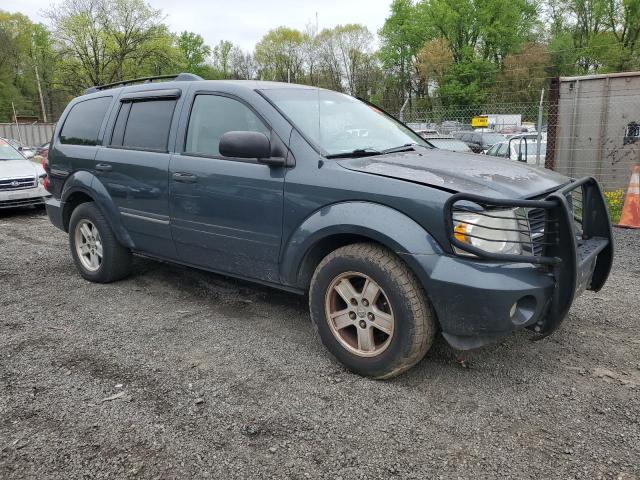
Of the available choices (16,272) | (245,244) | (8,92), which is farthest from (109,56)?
(245,244)

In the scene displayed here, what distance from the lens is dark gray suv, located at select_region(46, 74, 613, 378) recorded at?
2785mm

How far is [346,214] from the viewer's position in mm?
3125

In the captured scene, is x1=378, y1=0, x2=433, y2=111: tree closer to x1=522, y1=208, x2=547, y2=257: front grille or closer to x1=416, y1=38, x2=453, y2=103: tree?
x1=416, y1=38, x2=453, y2=103: tree

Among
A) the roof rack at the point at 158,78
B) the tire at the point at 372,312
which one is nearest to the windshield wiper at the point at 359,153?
the tire at the point at 372,312

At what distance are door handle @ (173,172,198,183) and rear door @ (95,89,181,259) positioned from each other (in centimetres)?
13

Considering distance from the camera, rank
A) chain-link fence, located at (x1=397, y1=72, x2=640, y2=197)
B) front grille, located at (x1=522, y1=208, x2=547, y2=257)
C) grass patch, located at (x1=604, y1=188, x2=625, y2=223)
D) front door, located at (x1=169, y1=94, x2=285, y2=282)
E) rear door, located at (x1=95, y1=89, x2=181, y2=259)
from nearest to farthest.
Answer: front grille, located at (x1=522, y1=208, x2=547, y2=257) < front door, located at (x1=169, y1=94, x2=285, y2=282) < rear door, located at (x1=95, y1=89, x2=181, y2=259) < grass patch, located at (x1=604, y1=188, x2=625, y2=223) < chain-link fence, located at (x1=397, y1=72, x2=640, y2=197)

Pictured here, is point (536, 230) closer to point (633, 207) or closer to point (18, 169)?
point (633, 207)

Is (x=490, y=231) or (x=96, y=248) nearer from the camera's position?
(x=490, y=231)

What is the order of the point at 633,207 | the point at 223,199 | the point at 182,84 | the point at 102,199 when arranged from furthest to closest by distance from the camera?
the point at 633,207, the point at 102,199, the point at 182,84, the point at 223,199

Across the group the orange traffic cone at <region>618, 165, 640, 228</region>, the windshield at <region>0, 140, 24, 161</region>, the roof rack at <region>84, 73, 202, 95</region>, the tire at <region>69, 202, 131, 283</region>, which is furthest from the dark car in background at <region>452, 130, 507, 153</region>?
the tire at <region>69, 202, 131, 283</region>

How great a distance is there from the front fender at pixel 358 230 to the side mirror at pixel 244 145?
0.54m

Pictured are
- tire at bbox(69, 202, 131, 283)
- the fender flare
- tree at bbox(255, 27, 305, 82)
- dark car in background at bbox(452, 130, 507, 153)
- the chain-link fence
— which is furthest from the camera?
tree at bbox(255, 27, 305, 82)

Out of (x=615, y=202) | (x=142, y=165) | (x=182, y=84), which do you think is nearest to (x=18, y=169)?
(x=142, y=165)

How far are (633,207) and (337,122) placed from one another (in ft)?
17.1
